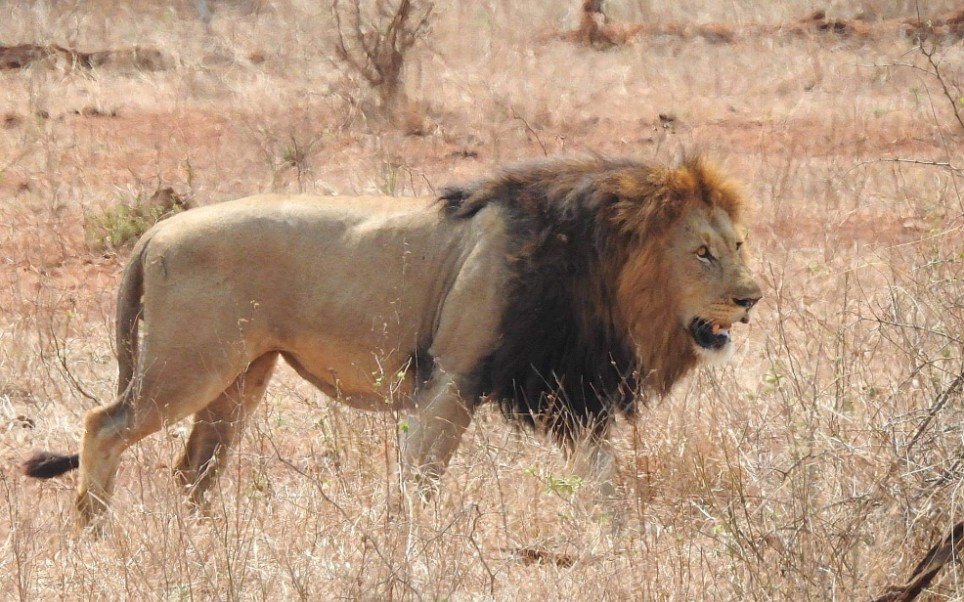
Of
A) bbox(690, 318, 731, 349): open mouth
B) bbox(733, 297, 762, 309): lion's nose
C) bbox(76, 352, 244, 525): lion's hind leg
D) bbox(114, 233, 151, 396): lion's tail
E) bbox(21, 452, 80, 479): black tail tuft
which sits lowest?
bbox(21, 452, 80, 479): black tail tuft

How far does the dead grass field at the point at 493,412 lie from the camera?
3467 mm

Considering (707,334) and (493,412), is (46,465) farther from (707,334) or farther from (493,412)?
(707,334)

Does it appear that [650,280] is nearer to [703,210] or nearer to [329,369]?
[703,210]

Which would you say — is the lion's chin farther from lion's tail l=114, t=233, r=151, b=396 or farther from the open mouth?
lion's tail l=114, t=233, r=151, b=396

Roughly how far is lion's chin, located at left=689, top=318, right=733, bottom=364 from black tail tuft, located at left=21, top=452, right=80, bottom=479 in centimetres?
209

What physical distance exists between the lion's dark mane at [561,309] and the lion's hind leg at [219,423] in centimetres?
87

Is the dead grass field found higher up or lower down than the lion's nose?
lower down

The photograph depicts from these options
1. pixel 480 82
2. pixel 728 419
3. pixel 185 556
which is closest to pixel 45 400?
pixel 185 556

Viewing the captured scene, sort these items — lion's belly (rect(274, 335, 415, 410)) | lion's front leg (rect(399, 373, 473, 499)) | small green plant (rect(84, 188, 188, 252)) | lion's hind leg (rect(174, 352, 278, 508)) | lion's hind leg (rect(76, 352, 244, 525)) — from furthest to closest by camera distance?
1. small green plant (rect(84, 188, 188, 252))
2. lion's hind leg (rect(174, 352, 278, 508))
3. lion's belly (rect(274, 335, 415, 410))
4. lion's hind leg (rect(76, 352, 244, 525))
5. lion's front leg (rect(399, 373, 473, 499))

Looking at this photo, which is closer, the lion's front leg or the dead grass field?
the dead grass field

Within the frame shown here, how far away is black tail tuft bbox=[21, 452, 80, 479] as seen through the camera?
4.58 m

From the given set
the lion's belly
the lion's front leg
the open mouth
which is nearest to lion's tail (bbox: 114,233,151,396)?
the lion's belly

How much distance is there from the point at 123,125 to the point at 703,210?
24.8 feet

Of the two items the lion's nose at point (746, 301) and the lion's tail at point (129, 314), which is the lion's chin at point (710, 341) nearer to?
the lion's nose at point (746, 301)
